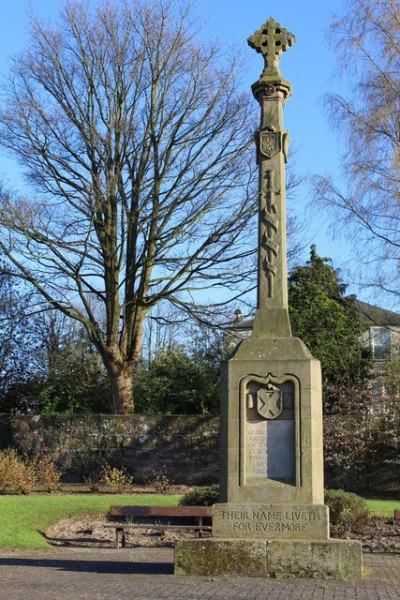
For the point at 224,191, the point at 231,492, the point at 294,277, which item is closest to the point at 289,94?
the point at 231,492

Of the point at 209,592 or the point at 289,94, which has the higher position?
the point at 289,94

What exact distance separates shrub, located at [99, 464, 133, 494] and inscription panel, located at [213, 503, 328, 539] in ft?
36.8

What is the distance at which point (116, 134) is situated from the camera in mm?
25828

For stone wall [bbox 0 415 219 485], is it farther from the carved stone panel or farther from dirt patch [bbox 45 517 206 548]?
the carved stone panel

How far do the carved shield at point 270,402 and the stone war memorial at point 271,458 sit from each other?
1 centimetres

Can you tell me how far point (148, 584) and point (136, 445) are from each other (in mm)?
14349

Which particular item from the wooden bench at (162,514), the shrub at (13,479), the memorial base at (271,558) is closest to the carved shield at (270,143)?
the memorial base at (271,558)

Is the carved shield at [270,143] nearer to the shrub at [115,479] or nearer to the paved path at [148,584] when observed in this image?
the paved path at [148,584]

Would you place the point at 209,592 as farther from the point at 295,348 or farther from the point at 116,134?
the point at 116,134

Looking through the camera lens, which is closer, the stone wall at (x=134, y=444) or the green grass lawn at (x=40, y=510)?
the green grass lawn at (x=40, y=510)

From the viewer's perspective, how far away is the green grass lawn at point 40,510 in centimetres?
1383

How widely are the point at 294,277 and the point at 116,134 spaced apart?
1209cm

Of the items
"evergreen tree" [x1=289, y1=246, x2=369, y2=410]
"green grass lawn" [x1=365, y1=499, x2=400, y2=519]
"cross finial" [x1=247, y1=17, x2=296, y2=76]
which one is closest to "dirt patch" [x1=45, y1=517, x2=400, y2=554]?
"green grass lawn" [x1=365, y1=499, x2=400, y2=519]

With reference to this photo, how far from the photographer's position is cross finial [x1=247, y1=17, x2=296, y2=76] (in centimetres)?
1109
